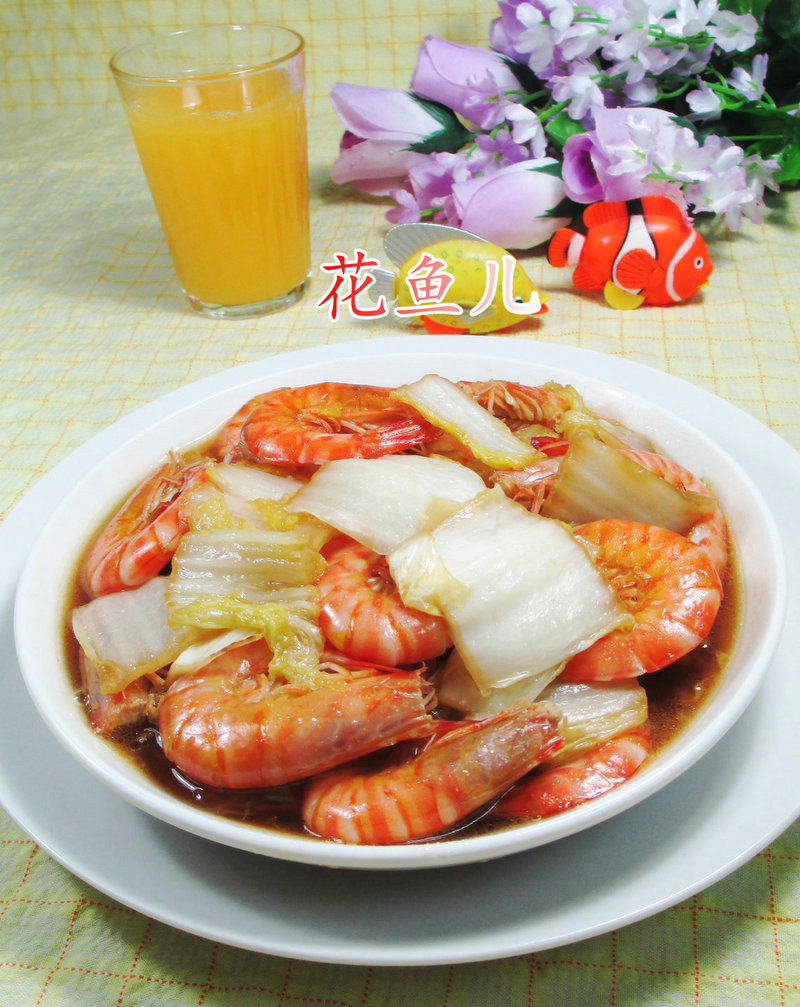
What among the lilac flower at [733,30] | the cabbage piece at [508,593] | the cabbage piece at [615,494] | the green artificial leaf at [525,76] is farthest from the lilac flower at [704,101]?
the cabbage piece at [508,593]

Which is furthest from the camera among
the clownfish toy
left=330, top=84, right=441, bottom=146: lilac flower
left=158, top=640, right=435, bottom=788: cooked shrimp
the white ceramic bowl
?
left=330, top=84, right=441, bottom=146: lilac flower

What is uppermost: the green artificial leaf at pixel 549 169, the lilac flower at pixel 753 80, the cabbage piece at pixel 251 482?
the lilac flower at pixel 753 80

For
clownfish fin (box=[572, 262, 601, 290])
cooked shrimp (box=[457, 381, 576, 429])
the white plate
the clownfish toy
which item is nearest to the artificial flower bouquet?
the clownfish toy

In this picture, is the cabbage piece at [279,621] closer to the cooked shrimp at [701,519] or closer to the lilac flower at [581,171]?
the cooked shrimp at [701,519]

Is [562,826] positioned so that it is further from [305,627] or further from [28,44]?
[28,44]

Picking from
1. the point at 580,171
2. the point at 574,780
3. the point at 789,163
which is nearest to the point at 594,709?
the point at 574,780

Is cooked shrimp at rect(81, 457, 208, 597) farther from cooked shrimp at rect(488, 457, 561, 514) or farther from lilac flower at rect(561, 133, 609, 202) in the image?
lilac flower at rect(561, 133, 609, 202)
